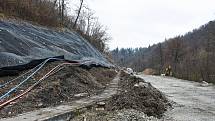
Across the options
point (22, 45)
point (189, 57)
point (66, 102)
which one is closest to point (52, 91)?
point (66, 102)

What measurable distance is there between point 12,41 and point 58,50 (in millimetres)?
4456

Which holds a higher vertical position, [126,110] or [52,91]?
[52,91]

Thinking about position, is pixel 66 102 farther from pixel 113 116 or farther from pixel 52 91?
pixel 113 116

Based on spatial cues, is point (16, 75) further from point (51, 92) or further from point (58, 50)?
point (58, 50)

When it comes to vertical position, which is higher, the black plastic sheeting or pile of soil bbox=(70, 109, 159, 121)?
the black plastic sheeting

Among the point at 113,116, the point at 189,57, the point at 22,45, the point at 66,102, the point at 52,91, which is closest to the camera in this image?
the point at 113,116

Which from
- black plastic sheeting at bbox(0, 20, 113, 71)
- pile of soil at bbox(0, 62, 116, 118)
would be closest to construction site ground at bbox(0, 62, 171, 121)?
pile of soil at bbox(0, 62, 116, 118)

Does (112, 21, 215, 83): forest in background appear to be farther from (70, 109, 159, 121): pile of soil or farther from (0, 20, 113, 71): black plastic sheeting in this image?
(70, 109, 159, 121): pile of soil

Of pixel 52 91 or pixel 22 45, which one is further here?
pixel 22 45

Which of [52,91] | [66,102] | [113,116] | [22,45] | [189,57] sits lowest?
[113,116]

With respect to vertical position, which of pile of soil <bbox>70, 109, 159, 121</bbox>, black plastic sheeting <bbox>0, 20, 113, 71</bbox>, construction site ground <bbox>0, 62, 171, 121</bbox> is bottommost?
pile of soil <bbox>70, 109, 159, 121</bbox>

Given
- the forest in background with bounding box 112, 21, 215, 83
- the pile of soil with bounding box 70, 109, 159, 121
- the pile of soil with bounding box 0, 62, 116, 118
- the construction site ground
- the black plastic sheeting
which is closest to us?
the construction site ground

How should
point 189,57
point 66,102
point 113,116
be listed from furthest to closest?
point 189,57 → point 66,102 → point 113,116

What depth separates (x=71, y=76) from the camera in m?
15.0
